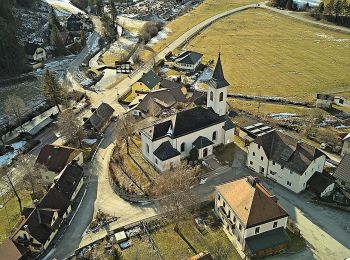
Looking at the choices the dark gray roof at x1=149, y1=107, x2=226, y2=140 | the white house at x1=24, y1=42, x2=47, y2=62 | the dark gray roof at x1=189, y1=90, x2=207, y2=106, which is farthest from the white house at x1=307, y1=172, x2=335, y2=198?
the white house at x1=24, y1=42, x2=47, y2=62

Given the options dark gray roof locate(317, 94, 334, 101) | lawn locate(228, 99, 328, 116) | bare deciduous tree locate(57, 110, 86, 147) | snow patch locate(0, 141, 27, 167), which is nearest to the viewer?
bare deciduous tree locate(57, 110, 86, 147)

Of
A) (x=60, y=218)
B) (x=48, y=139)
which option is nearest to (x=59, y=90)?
(x=48, y=139)

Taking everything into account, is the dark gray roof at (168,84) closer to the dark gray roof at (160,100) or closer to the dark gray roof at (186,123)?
the dark gray roof at (160,100)

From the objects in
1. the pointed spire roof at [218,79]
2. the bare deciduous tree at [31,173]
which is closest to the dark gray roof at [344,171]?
the pointed spire roof at [218,79]

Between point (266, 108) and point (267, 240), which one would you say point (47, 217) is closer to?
point (267, 240)

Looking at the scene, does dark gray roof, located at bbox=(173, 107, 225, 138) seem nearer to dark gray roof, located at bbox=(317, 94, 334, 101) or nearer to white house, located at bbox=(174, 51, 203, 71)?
dark gray roof, located at bbox=(317, 94, 334, 101)

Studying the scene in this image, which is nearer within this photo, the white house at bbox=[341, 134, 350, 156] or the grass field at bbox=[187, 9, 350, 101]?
the white house at bbox=[341, 134, 350, 156]

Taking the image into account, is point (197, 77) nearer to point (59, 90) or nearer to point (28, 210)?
point (59, 90)
